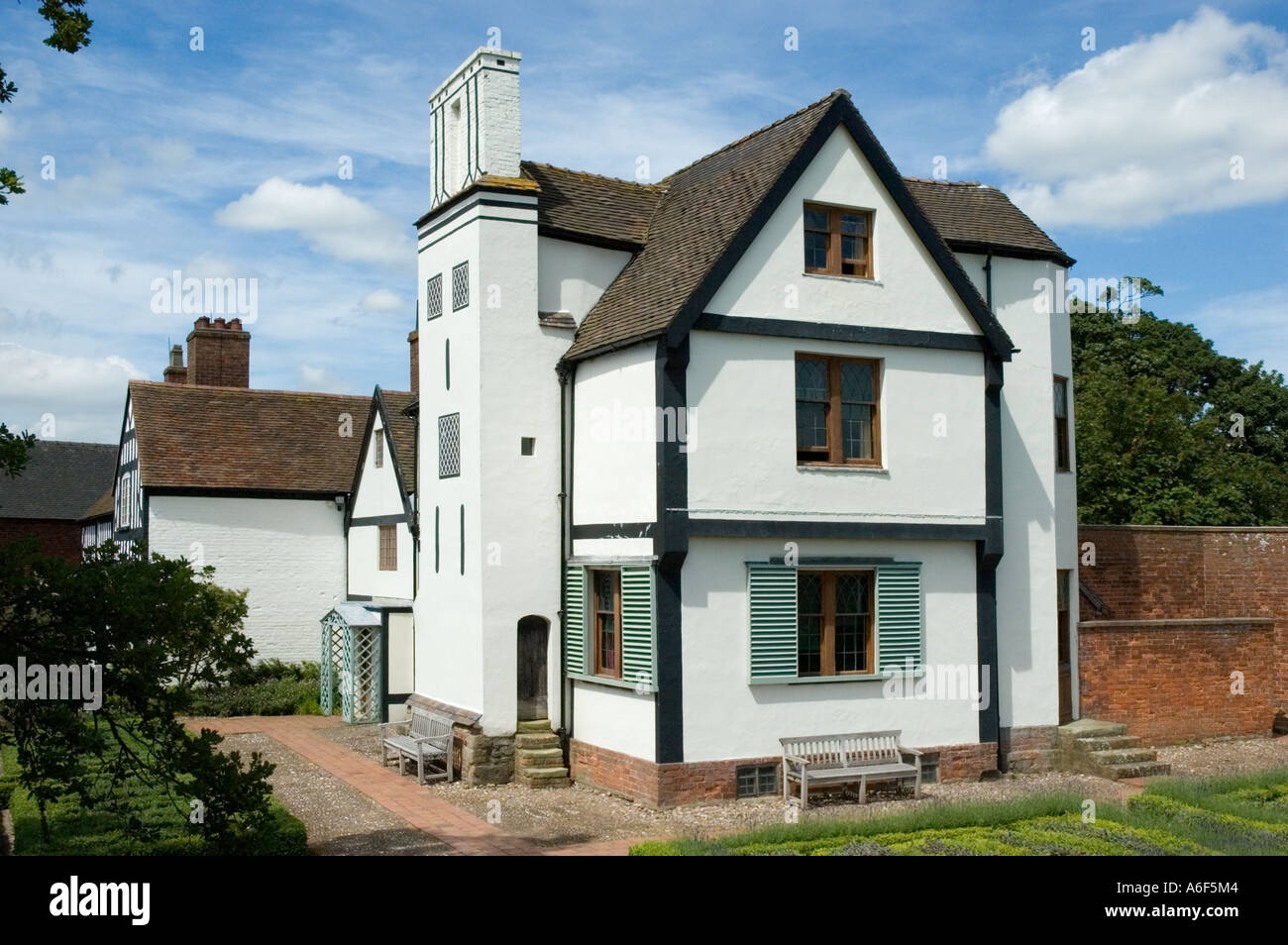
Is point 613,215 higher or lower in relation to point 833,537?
higher

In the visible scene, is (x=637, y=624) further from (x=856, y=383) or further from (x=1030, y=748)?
(x=1030, y=748)

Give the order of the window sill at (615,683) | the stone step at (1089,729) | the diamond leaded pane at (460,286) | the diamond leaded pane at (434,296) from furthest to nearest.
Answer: the diamond leaded pane at (434,296)
the stone step at (1089,729)
the diamond leaded pane at (460,286)
the window sill at (615,683)

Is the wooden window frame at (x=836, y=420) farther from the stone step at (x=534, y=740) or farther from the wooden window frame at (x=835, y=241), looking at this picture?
the stone step at (x=534, y=740)

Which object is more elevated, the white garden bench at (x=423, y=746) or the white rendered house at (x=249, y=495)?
the white rendered house at (x=249, y=495)

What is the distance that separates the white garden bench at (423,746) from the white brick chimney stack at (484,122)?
8.66 meters

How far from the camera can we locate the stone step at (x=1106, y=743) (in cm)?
1920

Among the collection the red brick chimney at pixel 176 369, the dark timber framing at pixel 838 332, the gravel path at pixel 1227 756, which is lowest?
the gravel path at pixel 1227 756

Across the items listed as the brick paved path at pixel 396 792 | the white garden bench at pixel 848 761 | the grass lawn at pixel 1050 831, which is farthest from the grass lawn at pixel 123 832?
the white garden bench at pixel 848 761

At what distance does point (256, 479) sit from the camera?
30.4 meters

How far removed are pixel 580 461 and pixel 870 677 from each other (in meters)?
5.49

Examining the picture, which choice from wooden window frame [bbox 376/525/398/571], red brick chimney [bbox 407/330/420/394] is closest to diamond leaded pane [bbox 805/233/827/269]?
wooden window frame [bbox 376/525/398/571]
